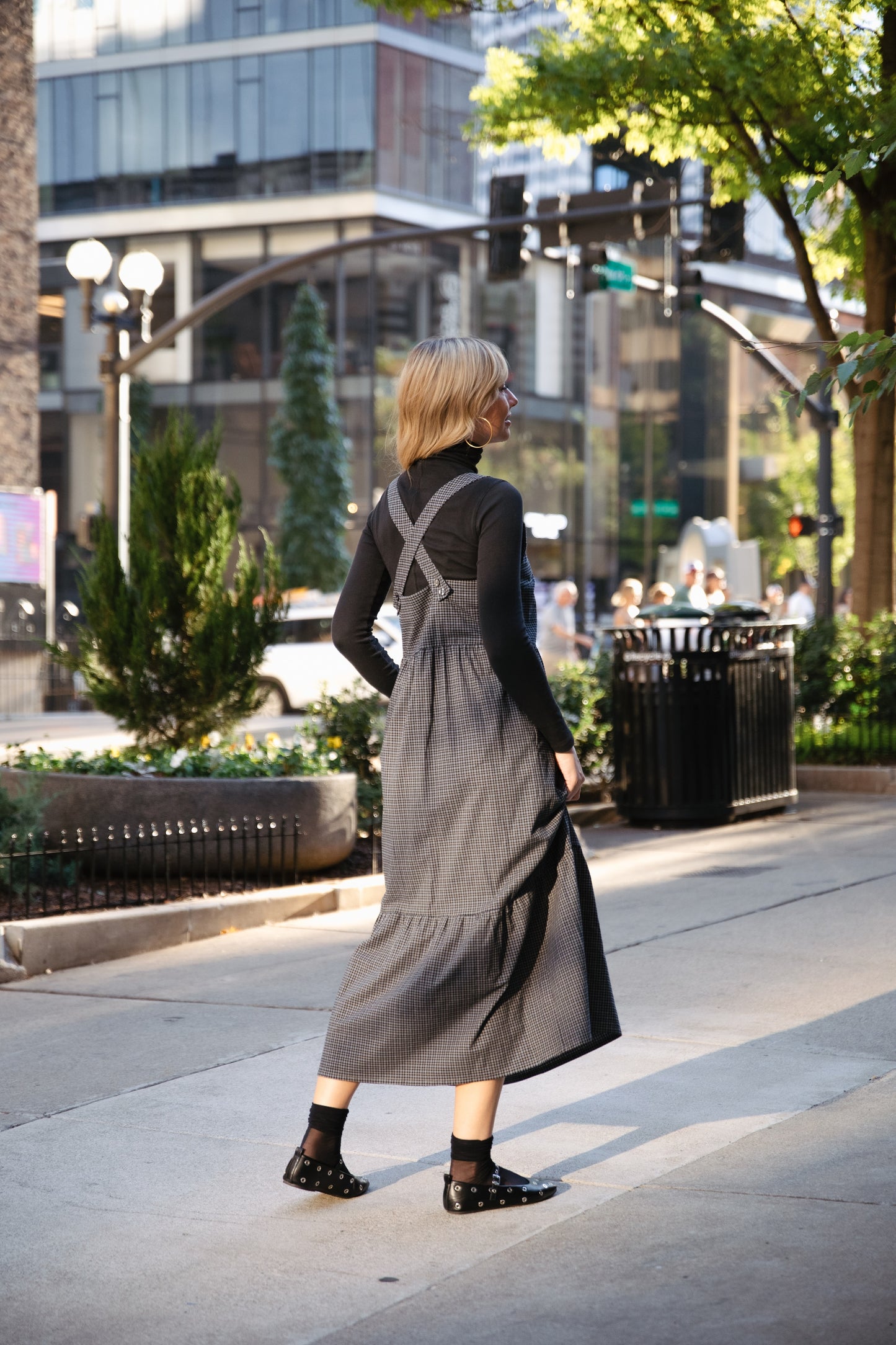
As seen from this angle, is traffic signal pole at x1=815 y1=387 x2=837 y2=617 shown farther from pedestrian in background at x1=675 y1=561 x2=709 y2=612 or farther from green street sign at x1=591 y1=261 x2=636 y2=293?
green street sign at x1=591 y1=261 x2=636 y2=293

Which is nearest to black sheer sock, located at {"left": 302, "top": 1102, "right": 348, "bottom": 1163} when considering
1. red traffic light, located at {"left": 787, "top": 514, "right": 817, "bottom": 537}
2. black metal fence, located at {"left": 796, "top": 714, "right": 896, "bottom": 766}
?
black metal fence, located at {"left": 796, "top": 714, "right": 896, "bottom": 766}

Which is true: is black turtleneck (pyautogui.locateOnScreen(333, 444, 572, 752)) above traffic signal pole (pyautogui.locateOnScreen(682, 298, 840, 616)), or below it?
below

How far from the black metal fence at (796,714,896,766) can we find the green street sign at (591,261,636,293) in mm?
6474

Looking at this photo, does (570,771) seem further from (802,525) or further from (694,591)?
(802,525)

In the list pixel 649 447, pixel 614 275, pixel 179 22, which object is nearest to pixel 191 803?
pixel 614 275

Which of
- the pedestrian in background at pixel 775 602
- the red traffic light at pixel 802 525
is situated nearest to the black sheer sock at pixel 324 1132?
the red traffic light at pixel 802 525

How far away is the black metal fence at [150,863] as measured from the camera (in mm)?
7633

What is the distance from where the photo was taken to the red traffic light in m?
21.2

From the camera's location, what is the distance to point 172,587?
941 centimetres

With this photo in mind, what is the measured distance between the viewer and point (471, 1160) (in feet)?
12.8

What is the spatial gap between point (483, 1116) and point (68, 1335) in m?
1.04

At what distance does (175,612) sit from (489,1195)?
5.93 m

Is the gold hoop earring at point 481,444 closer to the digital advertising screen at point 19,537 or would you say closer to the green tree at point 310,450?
the digital advertising screen at point 19,537

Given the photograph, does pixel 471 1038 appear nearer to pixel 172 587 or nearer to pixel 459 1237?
pixel 459 1237
